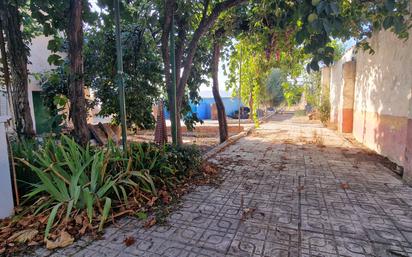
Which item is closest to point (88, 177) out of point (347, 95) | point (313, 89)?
point (347, 95)

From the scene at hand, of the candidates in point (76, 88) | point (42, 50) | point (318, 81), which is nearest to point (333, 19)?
point (76, 88)

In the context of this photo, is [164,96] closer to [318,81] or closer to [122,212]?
[122,212]

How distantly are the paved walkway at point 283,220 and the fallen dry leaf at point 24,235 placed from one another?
40 centimetres

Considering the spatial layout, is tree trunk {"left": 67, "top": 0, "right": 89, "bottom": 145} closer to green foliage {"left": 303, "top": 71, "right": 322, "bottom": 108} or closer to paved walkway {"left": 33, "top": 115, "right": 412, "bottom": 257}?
paved walkway {"left": 33, "top": 115, "right": 412, "bottom": 257}

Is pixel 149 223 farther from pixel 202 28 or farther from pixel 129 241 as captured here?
pixel 202 28

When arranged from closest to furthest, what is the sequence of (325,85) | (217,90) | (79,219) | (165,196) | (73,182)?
1. (79,219)
2. (73,182)
3. (165,196)
4. (217,90)
5. (325,85)

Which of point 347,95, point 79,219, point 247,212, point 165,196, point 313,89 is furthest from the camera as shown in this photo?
point 313,89

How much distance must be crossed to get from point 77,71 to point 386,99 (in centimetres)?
594

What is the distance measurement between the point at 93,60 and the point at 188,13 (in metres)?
2.48

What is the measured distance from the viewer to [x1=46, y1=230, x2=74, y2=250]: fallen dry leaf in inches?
84.4

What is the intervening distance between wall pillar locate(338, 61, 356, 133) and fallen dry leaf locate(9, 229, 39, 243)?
9.75 meters

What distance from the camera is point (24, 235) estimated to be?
2.28 metres

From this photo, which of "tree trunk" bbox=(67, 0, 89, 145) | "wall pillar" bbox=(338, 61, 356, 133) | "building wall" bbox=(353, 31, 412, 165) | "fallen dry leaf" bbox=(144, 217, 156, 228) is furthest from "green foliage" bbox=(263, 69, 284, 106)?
"fallen dry leaf" bbox=(144, 217, 156, 228)

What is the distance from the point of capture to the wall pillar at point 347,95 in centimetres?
898
